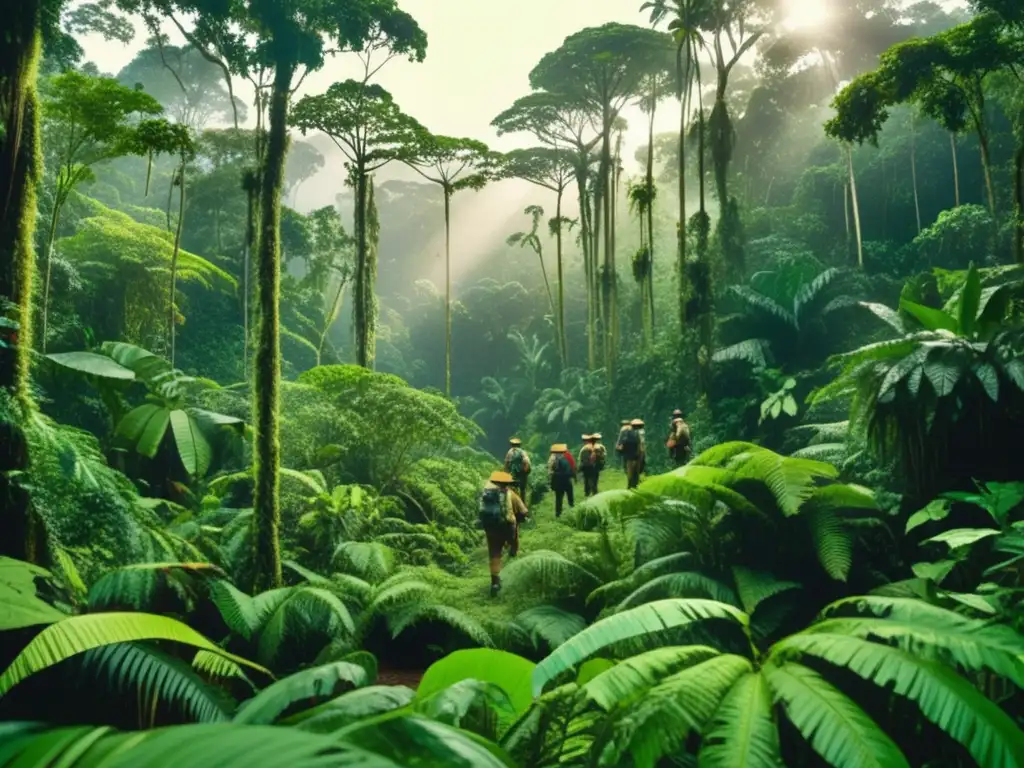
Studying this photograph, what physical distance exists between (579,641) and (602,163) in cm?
2258

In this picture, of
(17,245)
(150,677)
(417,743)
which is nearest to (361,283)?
(17,245)

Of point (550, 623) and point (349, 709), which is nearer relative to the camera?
point (349, 709)

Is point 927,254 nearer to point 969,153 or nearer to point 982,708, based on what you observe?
point 969,153

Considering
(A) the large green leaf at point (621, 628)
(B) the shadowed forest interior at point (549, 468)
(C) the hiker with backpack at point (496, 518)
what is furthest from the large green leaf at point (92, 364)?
(A) the large green leaf at point (621, 628)

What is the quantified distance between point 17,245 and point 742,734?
15.6 ft

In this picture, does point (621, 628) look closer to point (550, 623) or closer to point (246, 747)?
point (246, 747)

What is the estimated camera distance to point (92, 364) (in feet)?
33.8

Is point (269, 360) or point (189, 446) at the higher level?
point (269, 360)

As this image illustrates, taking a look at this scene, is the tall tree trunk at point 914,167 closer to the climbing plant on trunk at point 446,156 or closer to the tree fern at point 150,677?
the climbing plant on trunk at point 446,156

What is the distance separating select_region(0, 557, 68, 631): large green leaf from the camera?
2.41m

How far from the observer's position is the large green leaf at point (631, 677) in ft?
7.86

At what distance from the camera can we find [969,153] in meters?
23.2

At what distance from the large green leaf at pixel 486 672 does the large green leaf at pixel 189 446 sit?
8.55 m

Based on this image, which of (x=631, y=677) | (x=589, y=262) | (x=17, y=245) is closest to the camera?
(x=631, y=677)
